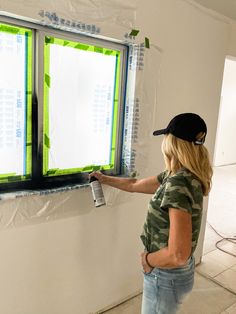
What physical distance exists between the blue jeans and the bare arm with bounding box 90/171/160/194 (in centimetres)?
50

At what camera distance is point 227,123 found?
25.1ft

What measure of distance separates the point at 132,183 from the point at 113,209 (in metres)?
0.31

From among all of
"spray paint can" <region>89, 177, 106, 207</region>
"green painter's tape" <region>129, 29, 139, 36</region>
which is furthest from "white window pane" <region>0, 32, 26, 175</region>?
"green painter's tape" <region>129, 29, 139, 36</region>

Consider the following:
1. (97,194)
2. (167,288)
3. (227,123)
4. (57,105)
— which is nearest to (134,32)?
(57,105)

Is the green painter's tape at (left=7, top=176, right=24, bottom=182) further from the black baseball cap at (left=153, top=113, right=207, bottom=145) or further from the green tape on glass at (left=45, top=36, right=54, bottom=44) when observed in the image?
the black baseball cap at (left=153, top=113, right=207, bottom=145)

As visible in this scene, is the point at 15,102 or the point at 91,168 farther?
the point at 91,168

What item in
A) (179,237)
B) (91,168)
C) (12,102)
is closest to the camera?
(179,237)

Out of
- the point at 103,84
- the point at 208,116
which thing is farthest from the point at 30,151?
the point at 208,116

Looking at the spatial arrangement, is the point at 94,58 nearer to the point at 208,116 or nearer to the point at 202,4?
the point at 202,4

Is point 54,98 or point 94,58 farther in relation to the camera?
point 94,58

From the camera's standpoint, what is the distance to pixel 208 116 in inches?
103

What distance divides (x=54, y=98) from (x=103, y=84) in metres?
0.37

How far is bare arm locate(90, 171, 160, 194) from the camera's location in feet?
5.59

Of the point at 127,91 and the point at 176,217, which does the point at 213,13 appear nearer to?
the point at 127,91
